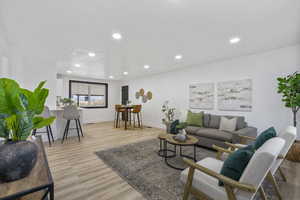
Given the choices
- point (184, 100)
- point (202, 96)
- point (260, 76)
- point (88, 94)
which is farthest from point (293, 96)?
point (88, 94)

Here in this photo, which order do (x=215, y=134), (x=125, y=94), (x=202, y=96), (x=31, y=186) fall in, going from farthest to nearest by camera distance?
1. (x=125, y=94)
2. (x=202, y=96)
3. (x=215, y=134)
4. (x=31, y=186)

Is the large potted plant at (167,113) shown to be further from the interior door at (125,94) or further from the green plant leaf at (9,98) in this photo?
the green plant leaf at (9,98)

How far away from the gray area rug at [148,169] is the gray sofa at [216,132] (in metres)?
0.27

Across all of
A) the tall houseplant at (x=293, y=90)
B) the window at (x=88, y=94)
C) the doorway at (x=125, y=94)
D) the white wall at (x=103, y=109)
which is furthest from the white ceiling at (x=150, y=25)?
the doorway at (x=125, y=94)

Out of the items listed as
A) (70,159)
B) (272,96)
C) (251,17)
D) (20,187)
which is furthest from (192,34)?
(70,159)

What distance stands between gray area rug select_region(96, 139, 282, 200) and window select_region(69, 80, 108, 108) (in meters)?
4.52

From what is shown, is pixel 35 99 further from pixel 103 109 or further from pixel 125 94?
pixel 125 94

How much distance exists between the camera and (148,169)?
2.27 metres

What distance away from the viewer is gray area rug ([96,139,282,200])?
1.74 metres

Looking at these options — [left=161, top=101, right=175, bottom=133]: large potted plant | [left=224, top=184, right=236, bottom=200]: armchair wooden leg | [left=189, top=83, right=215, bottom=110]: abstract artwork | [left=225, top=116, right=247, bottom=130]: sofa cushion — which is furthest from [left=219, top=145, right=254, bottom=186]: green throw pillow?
[left=161, top=101, right=175, bottom=133]: large potted plant

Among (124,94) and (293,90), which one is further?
(124,94)

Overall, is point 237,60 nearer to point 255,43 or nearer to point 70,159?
point 255,43

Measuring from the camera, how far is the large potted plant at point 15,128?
31.2 inches

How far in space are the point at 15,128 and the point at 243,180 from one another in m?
1.83
